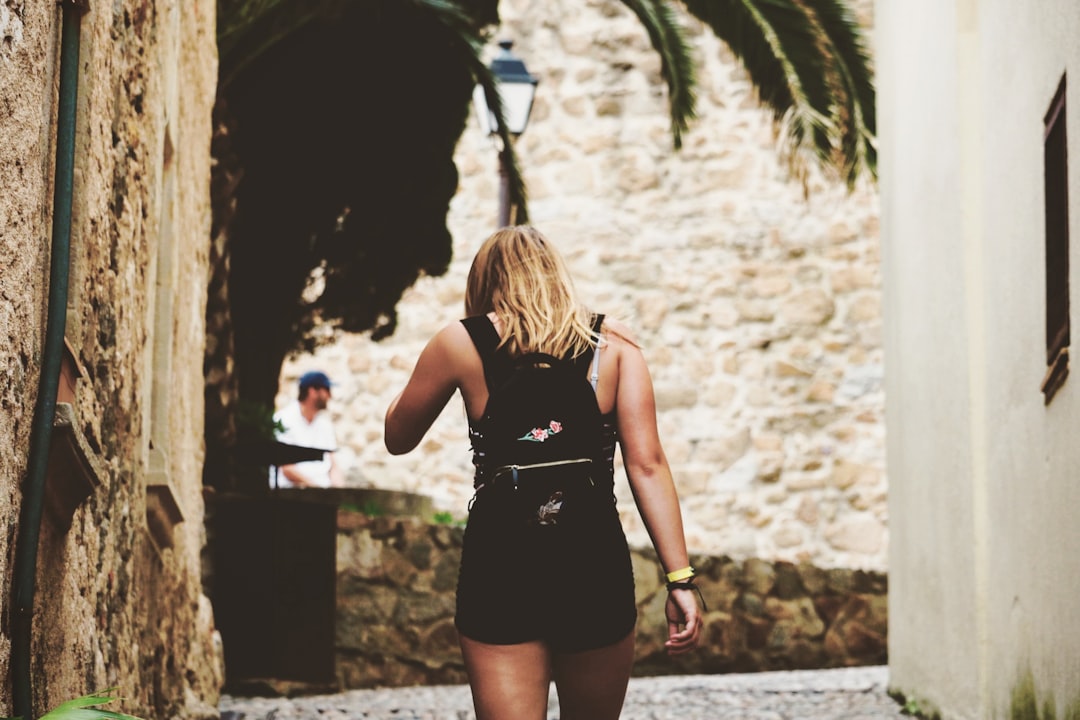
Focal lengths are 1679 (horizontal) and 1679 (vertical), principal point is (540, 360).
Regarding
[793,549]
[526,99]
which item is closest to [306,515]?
[526,99]

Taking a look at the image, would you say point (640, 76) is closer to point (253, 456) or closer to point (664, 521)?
point (253, 456)

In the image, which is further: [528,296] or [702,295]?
[702,295]

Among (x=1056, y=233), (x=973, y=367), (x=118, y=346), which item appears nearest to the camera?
(x=118, y=346)

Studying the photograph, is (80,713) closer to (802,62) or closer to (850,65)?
(802,62)

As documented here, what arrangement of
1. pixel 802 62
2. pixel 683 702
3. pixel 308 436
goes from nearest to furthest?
pixel 683 702 → pixel 802 62 → pixel 308 436

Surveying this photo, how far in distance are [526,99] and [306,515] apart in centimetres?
296

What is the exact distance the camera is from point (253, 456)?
28.8ft

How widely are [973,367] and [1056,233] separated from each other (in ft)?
4.52

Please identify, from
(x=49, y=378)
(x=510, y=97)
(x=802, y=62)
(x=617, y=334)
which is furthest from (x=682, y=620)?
(x=510, y=97)

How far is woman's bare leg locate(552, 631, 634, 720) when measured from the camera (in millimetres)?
3209

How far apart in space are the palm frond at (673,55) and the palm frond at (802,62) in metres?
0.39

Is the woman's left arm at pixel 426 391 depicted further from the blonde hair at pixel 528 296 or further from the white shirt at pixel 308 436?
the white shirt at pixel 308 436

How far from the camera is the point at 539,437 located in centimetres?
325

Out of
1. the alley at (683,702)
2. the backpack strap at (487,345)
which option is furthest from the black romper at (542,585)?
the alley at (683,702)
